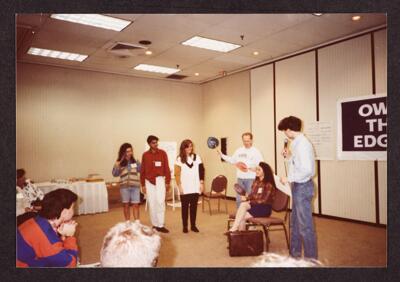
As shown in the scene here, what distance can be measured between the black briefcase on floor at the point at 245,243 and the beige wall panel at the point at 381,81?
2.42 m

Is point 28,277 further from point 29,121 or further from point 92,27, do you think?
point 29,121

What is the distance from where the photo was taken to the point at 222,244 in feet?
13.6

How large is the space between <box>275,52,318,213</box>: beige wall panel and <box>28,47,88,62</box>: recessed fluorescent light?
422cm

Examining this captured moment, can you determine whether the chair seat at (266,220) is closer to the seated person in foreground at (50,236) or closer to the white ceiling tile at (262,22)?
the seated person in foreground at (50,236)

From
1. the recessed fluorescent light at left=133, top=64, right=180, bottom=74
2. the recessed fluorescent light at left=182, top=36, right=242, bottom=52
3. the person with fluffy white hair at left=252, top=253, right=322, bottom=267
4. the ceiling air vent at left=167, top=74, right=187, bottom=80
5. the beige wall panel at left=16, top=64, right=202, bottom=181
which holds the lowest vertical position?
the person with fluffy white hair at left=252, top=253, right=322, bottom=267

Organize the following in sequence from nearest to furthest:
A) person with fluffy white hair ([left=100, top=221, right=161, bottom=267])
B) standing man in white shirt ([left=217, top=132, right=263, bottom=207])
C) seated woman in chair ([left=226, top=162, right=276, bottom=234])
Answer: person with fluffy white hair ([left=100, top=221, right=161, bottom=267])
seated woman in chair ([left=226, top=162, right=276, bottom=234])
standing man in white shirt ([left=217, top=132, right=263, bottom=207])

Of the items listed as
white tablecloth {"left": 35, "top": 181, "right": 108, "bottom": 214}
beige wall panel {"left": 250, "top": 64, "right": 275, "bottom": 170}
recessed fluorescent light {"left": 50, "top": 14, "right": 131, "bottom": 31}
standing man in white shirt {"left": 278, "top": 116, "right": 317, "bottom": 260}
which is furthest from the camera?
beige wall panel {"left": 250, "top": 64, "right": 275, "bottom": 170}

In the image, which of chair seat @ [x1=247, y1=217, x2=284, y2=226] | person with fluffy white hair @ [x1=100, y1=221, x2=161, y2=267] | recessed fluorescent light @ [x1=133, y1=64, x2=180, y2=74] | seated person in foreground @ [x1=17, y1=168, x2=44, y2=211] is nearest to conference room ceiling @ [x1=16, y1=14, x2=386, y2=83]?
recessed fluorescent light @ [x1=133, y1=64, x2=180, y2=74]

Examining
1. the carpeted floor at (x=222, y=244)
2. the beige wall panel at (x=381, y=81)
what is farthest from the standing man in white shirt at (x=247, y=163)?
the beige wall panel at (x=381, y=81)

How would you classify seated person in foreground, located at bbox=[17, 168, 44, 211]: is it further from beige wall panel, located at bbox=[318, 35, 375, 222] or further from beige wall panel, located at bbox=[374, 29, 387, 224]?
beige wall panel, located at bbox=[374, 29, 387, 224]

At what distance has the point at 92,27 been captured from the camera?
481 centimetres

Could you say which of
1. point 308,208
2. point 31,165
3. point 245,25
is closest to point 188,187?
point 308,208

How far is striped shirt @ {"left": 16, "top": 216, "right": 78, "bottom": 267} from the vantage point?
200cm

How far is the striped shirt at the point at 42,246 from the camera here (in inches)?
78.5
